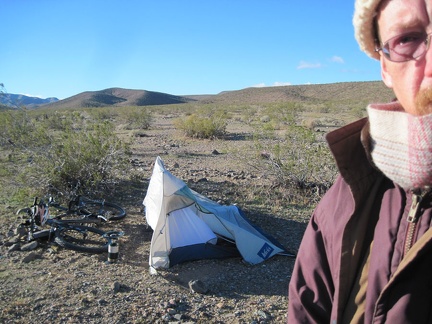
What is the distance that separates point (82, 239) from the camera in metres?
5.67

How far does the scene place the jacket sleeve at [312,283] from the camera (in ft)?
4.53

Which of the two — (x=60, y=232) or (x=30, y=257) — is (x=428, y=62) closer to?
(x=30, y=257)

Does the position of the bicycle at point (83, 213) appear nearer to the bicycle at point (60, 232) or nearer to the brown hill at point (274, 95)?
the bicycle at point (60, 232)

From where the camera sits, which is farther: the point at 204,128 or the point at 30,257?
the point at 204,128

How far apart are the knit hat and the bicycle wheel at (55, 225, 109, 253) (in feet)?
14.8

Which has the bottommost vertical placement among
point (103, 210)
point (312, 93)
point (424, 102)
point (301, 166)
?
point (103, 210)

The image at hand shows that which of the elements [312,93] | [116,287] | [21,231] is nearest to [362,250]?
[116,287]

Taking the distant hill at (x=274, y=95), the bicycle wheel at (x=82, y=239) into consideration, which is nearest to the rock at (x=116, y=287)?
the bicycle wheel at (x=82, y=239)

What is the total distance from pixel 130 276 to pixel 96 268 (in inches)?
19.1

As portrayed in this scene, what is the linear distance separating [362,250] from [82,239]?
504 cm

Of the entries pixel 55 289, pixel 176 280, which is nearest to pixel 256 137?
pixel 176 280

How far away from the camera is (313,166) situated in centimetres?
752

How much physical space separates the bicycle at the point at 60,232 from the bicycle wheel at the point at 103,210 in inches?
14.6

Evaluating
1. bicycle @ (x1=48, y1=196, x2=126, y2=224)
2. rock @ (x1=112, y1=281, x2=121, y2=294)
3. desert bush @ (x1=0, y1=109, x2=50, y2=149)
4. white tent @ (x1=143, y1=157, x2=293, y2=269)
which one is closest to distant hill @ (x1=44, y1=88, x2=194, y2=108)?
desert bush @ (x1=0, y1=109, x2=50, y2=149)
